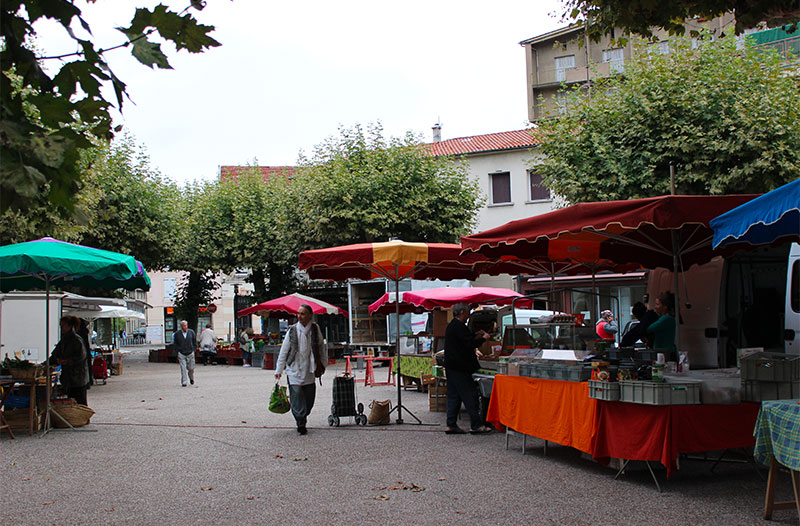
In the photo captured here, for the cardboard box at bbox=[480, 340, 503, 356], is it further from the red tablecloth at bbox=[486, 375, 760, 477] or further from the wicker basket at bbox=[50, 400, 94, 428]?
the wicker basket at bbox=[50, 400, 94, 428]

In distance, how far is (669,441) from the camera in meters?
6.50

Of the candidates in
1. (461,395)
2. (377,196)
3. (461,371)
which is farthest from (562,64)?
(461,395)

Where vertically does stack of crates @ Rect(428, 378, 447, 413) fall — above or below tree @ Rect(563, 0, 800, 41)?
below

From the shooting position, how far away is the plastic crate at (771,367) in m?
6.43

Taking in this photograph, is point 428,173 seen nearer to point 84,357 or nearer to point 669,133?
point 669,133

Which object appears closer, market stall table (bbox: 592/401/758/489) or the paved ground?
the paved ground

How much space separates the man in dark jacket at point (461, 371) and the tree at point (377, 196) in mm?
18063

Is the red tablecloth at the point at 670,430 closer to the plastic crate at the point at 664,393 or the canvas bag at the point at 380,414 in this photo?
the plastic crate at the point at 664,393

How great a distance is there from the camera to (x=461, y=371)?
33.3ft

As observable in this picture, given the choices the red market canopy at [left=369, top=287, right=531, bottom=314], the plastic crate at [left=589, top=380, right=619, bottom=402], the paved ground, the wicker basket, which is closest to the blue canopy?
the plastic crate at [left=589, top=380, right=619, bottom=402]

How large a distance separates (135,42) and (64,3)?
0.40 m

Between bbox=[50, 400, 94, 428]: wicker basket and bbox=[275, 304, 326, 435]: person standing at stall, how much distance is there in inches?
125

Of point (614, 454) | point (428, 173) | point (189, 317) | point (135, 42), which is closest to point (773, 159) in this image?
point (428, 173)

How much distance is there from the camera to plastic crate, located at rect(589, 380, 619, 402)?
6.89 m
